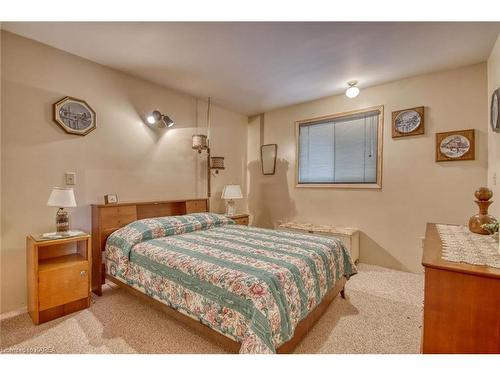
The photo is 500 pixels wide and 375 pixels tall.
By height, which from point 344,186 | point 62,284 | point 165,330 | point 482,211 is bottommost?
point 165,330

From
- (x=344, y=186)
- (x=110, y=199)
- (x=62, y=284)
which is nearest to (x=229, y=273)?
(x=62, y=284)

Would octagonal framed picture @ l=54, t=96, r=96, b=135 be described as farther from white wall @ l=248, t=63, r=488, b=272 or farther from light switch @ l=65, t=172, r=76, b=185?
white wall @ l=248, t=63, r=488, b=272

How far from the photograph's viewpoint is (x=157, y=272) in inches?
73.1

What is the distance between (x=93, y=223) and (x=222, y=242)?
145cm

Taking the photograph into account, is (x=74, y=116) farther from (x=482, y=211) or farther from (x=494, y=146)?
(x=494, y=146)

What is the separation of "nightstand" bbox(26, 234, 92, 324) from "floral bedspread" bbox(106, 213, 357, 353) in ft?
0.93

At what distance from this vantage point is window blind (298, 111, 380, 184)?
330 cm

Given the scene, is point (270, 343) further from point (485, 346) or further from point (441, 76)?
point (441, 76)

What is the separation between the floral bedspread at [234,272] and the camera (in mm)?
1322

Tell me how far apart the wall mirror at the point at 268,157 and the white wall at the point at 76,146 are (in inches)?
53.1

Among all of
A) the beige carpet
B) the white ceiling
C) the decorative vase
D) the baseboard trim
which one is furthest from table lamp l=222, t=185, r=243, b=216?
the decorative vase

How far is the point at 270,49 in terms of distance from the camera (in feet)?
7.47

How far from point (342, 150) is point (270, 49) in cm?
192

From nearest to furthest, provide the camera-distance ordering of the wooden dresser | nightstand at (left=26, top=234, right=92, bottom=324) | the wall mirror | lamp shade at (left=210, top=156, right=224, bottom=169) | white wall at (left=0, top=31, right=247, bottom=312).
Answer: the wooden dresser, nightstand at (left=26, top=234, right=92, bottom=324), white wall at (left=0, top=31, right=247, bottom=312), lamp shade at (left=210, top=156, right=224, bottom=169), the wall mirror
